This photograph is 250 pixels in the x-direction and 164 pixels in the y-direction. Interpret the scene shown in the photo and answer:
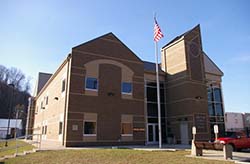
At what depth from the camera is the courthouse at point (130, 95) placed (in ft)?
70.5

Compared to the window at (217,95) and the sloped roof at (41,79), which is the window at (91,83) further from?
the sloped roof at (41,79)

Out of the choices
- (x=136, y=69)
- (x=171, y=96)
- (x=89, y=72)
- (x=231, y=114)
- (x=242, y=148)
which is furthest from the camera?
(x=231, y=114)

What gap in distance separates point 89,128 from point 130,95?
619 centimetres

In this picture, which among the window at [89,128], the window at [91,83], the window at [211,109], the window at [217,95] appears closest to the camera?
the window at [89,128]

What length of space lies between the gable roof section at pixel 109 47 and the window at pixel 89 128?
25.3 feet

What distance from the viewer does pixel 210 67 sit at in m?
31.6

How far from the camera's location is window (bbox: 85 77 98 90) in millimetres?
22330

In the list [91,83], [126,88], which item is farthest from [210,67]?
[91,83]

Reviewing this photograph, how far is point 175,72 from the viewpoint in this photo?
29.3 meters

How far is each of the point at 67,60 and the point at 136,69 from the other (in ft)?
27.4

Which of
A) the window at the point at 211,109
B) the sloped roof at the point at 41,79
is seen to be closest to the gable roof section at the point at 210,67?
the window at the point at 211,109

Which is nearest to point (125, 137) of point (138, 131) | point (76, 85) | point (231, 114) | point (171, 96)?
point (138, 131)

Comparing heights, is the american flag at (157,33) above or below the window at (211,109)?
above

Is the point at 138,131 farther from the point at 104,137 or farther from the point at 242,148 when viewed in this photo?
the point at 242,148
